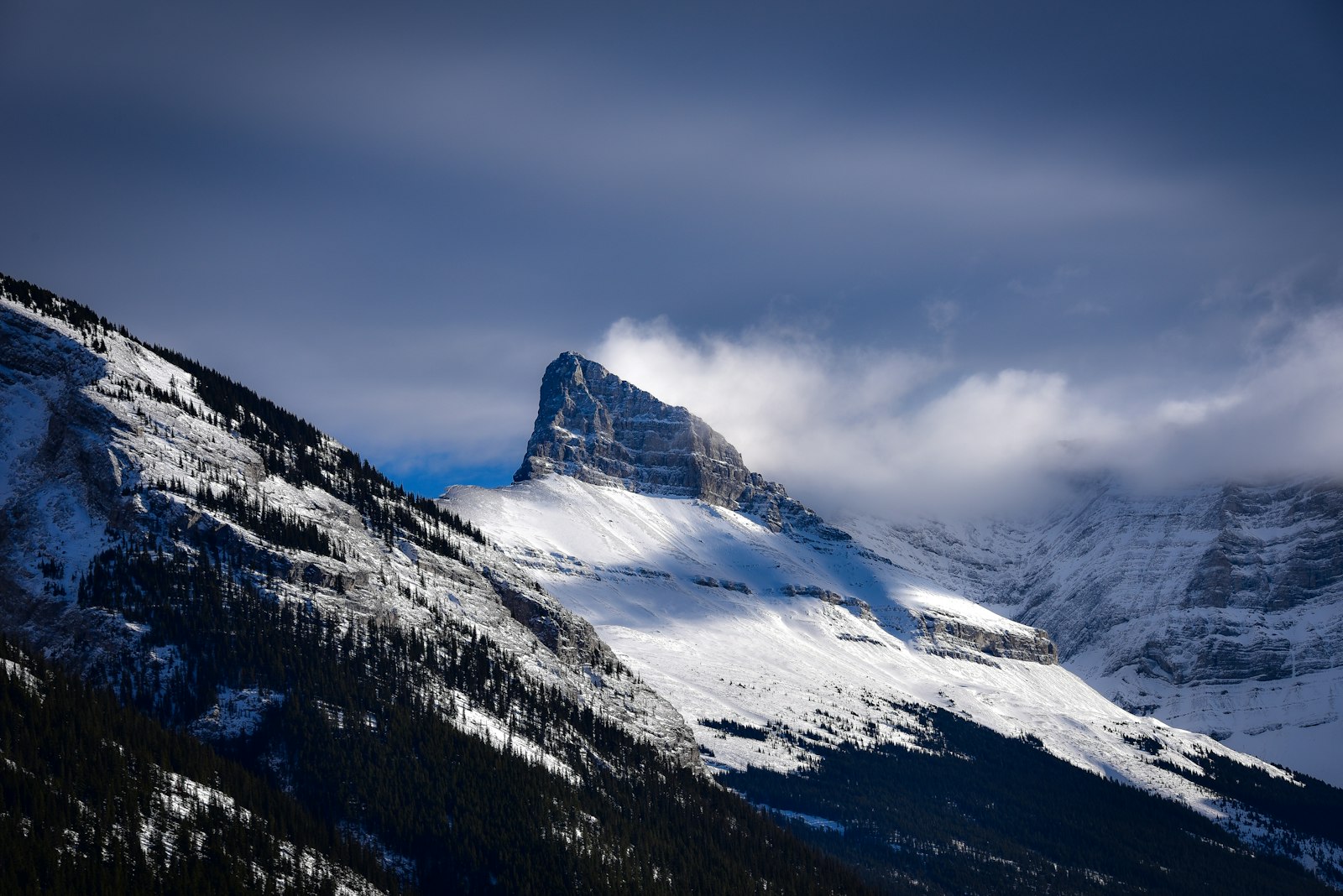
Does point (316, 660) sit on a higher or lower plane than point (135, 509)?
lower

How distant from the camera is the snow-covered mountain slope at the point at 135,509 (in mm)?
152250

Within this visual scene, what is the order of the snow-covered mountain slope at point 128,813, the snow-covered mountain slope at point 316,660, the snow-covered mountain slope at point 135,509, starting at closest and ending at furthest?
the snow-covered mountain slope at point 128,813, the snow-covered mountain slope at point 316,660, the snow-covered mountain slope at point 135,509

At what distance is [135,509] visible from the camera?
164375mm

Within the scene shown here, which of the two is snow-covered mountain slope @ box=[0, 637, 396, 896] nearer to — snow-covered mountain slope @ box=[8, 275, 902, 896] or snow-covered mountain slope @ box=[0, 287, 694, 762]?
snow-covered mountain slope @ box=[8, 275, 902, 896]

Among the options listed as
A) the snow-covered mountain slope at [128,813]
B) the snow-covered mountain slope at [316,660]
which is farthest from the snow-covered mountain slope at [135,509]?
the snow-covered mountain slope at [128,813]

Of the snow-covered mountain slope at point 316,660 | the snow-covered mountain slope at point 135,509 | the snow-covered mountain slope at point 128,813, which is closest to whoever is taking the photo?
the snow-covered mountain slope at point 128,813

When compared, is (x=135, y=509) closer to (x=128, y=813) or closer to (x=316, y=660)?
(x=316, y=660)

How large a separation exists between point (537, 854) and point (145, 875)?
4848cm

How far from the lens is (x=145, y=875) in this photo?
111250mm

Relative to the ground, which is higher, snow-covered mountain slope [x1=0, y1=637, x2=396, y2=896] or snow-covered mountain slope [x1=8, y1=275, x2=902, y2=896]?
snow-covered mountain slope [x1=8, y1=275, x2=902, y2=896]

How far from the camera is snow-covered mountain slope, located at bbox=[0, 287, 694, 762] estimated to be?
15225cm

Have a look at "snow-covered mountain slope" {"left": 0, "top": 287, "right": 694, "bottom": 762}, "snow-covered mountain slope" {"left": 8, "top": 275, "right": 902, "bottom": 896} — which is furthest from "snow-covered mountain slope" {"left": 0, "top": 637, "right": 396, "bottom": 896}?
"snow-covered mountain slope" {"left": 0, "top": 287, "right": 694, "bottom": 762}

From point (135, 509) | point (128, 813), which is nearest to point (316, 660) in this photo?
point (135, 509)

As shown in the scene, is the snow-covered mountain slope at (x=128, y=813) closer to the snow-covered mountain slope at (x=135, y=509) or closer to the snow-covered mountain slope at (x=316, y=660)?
the snow-covered mountain slope at (x=316, y=660)
